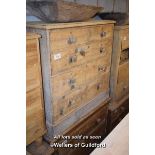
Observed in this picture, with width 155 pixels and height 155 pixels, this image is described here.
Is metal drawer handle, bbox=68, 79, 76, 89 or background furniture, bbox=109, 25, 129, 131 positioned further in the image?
background furniture, bbox=109, 25, 129, 131

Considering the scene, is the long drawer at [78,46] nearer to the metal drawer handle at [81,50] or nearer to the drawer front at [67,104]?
the metal drawer handle at [81,50]

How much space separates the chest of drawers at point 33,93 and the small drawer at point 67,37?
0.09m

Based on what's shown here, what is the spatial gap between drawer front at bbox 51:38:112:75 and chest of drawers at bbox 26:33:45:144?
0.34 feet

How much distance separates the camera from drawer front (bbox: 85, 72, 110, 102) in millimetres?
1520

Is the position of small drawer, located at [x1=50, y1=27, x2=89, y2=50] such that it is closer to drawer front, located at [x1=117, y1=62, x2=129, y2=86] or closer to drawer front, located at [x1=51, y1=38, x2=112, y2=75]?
drawer front, located at [x1=51, y1=38, x2=112, y2=75]

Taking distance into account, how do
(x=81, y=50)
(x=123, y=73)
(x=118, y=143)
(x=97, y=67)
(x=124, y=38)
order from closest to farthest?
(x=118, y=143)
(x=81, y=50)
(x=97, y=67)
(x=124, y=38)
(x=123, y=73)

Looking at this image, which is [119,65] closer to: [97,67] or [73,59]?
[97,67]

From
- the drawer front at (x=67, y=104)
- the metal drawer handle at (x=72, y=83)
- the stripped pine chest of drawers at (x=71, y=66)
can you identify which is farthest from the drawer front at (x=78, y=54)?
the drawer front at (x=67, y=104)

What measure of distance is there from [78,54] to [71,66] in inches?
3.9

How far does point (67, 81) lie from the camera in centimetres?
125

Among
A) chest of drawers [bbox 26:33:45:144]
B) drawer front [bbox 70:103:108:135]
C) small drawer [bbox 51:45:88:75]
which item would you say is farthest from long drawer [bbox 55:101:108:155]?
small drawer [bbox 51:45:88:75]

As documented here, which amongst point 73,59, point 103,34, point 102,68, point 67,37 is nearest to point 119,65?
point 102,68
